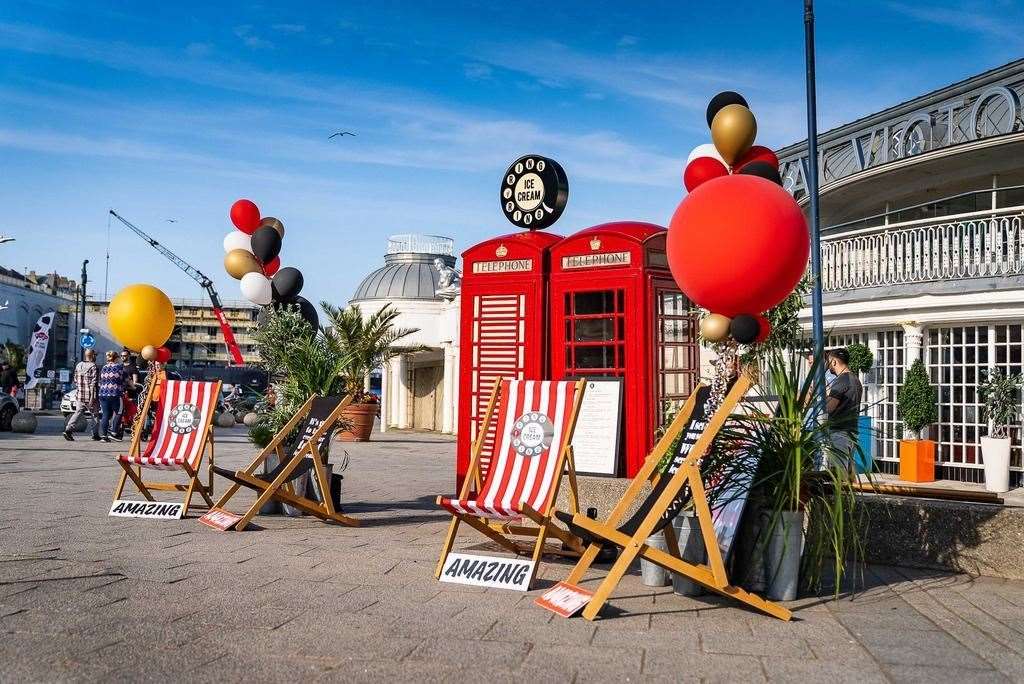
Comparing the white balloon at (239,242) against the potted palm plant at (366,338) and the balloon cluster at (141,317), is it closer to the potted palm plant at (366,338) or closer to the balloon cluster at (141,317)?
the balloon cluster at (141,317)

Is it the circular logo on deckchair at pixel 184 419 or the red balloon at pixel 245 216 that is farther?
the red balloon at pixel 245 216

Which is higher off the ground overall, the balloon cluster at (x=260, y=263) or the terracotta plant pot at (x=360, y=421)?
the balloon cluster at (x=260, y=263)

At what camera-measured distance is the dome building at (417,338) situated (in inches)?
1010

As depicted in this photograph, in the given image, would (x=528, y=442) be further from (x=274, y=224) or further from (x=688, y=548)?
(x=274, y=224)

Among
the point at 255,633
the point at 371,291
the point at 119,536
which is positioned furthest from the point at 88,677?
the point at 371,291

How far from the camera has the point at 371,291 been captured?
1125 inches

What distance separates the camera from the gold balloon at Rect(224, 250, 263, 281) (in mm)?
10648

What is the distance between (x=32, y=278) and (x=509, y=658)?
395 ft

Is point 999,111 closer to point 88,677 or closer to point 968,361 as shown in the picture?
point 968,361

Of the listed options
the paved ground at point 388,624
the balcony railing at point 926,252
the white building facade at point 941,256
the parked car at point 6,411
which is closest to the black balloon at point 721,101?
the paved ground at point 388,624

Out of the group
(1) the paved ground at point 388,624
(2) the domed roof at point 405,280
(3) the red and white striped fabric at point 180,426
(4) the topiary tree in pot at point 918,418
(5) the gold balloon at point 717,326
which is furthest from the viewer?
(2) the domed roof at point 405,280

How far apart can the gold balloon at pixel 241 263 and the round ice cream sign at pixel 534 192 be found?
10.0ft

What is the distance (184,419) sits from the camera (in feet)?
29.2

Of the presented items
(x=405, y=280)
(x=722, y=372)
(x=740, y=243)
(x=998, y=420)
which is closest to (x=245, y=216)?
(x=722, y=372)
